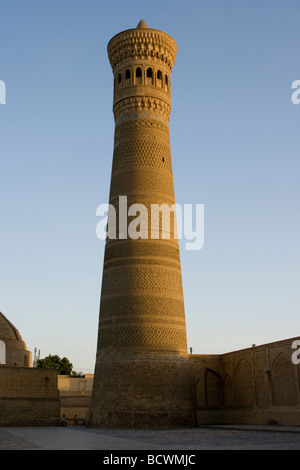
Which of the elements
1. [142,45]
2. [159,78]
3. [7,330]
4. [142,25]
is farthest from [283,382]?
[142,25]

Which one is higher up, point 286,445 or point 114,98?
point 114,98

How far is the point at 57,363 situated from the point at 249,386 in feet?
91.0

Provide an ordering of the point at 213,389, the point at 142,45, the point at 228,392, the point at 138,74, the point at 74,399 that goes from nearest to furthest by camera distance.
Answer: the point at 142,45
the point at 138,74
the point at 228,392
the point at 213,389
the point at 74,399

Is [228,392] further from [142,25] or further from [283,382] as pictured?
[142,25]

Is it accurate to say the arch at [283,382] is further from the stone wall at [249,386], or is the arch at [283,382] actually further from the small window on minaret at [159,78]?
the small window on minaret at [159,78]

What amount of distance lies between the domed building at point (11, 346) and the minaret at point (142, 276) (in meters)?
8.53

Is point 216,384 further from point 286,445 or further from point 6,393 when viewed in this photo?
point 286,445

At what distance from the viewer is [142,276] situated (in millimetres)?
19172

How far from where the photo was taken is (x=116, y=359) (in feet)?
61.2

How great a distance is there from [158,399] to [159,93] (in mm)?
11592

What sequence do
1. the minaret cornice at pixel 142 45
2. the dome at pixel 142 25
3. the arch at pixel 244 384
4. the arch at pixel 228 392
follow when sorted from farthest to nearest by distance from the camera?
the arch at pixel 228 392 → the dome at pixel 142 25 → the arch at pixel 244 384 → the minaret cornice at pixel 142 45

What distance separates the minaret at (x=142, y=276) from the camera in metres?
18.3

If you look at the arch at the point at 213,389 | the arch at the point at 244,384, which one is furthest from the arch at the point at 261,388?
the arch at the point at 213,389
